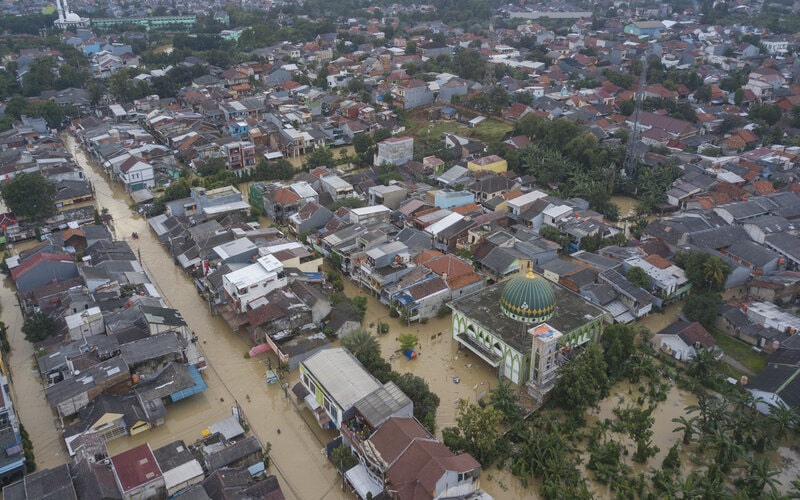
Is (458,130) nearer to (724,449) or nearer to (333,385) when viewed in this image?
(333,385)

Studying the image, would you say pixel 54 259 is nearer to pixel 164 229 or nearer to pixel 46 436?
pixel 164 229

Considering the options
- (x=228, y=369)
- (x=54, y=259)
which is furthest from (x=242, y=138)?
(x=228, y=369)

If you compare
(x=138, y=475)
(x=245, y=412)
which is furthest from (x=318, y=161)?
(x=138, y=475)

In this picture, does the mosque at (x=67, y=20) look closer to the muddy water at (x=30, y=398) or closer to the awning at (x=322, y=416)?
the muddy water at (x=30, y=398)

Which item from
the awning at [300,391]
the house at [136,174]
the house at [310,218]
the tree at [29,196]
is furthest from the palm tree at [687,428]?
the house at [136,174]

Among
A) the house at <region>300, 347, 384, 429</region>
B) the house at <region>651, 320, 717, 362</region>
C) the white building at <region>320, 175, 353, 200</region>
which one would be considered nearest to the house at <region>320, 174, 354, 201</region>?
the white building at <region>320, 175, 353, 200</region>
